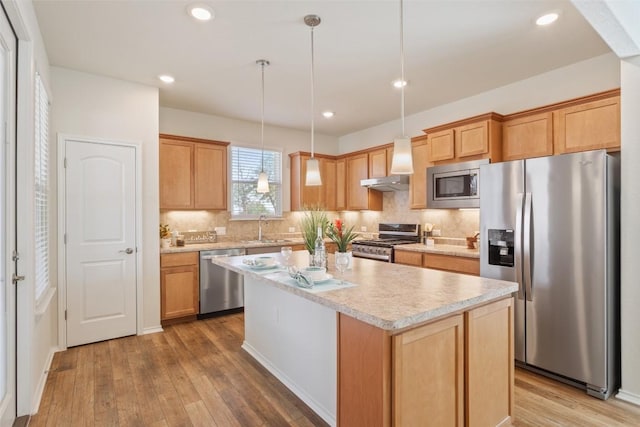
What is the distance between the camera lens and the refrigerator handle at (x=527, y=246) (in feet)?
9.23

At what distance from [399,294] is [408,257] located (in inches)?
99.3

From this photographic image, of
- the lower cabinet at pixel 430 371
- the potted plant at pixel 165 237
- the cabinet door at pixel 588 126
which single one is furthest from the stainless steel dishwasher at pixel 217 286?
the cabinet door at pixel 588 126

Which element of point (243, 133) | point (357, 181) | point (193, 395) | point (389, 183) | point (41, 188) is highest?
point (243, 133)

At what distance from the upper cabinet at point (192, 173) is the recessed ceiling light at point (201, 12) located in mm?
2194

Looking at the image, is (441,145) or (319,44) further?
(441,145)

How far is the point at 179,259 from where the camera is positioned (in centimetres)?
411

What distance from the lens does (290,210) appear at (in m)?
5.75

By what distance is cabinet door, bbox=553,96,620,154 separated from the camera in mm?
2869

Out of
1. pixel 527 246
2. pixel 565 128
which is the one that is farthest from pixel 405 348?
pixel 565 128

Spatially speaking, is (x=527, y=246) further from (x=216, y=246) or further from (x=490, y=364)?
(x=216, y=246)

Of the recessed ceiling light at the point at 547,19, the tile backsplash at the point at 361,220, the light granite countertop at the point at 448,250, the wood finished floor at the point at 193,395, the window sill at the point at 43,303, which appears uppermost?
the recessed ceiling light at the point at 547,19

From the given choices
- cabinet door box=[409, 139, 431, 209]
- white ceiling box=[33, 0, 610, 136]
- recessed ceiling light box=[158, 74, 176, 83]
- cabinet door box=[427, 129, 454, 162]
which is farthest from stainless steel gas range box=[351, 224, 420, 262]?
recessed ceiling light box=[158, 74, 176, 83]

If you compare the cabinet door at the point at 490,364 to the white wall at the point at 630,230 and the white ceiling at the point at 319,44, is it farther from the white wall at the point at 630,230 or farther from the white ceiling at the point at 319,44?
the white ceiling at the point at 319,44

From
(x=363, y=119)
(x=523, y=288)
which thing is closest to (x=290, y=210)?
(x=363, y=119)
